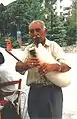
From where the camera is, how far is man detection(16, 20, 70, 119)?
1791mm

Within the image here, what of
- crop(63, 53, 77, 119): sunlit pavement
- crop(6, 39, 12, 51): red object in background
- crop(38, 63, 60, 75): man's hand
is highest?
crop(6, 39, 12, 51): red object in background

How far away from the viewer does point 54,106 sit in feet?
6.14

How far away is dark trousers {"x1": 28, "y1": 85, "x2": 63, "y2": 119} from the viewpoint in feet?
6.06

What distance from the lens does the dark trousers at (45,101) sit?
1.85 m

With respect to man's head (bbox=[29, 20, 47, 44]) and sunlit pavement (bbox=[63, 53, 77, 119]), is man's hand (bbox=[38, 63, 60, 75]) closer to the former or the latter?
man's head (bbox=[29, 20, 47, 44])

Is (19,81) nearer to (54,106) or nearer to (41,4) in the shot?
(54,106)

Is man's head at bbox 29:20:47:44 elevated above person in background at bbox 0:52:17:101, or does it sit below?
above

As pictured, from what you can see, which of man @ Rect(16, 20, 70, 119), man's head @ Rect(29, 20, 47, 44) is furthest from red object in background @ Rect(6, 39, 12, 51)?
man's head @ Rect(29, 20, 47, 44)

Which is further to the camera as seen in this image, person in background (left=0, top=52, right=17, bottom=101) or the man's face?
person in background (left=0, top=52, right=17, bottom=101)

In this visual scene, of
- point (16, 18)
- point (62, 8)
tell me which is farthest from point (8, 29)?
point (62, 8)

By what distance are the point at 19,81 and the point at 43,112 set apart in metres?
0.33

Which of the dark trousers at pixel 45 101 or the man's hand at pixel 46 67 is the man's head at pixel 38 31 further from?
the dark trousers at pixel 45 101


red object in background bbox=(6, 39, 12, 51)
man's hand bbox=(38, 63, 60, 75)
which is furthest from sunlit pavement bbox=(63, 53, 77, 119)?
red object in background bbox=(6, 39, 12, 51)

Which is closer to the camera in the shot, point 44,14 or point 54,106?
point 54,106
